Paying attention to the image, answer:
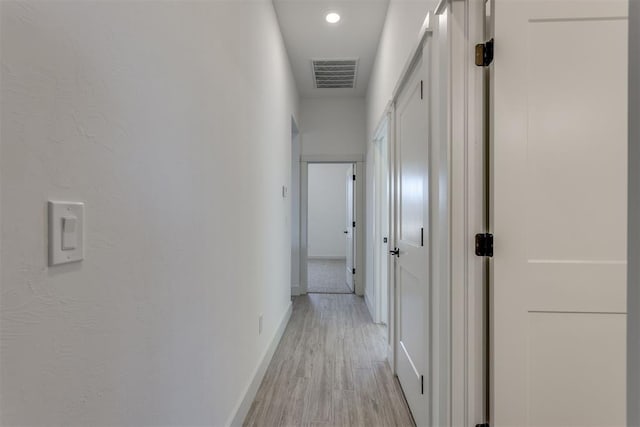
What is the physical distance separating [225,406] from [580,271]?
161cm

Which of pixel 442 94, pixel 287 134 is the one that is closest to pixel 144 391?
pixel 442 94

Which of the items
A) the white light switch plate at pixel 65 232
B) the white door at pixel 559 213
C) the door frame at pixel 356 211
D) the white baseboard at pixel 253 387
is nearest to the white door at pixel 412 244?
the white door at pixel 559 213

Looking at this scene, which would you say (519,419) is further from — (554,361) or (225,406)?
(225,406)

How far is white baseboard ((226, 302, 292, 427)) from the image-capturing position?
5.57 ft

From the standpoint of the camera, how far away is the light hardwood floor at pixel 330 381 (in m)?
1.88

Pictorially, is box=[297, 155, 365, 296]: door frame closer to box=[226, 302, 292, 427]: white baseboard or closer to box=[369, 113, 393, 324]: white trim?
box=[369, 113, 393, 324]: white trim

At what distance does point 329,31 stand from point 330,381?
2996 millimetres

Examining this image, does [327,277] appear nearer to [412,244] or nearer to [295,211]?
[295,211]

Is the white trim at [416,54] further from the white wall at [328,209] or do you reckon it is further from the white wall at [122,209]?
the white wall at [328,209]

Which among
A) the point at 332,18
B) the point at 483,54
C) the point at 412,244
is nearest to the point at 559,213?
the point at 483,54

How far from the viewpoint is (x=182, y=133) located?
3.69ft

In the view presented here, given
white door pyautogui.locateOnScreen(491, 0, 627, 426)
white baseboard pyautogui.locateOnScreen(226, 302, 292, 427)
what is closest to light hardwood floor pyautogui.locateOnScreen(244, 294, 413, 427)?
white baseboard pyautogui.locateOnScreen(226, 302, 292, 427)

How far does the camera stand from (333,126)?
4664mm
